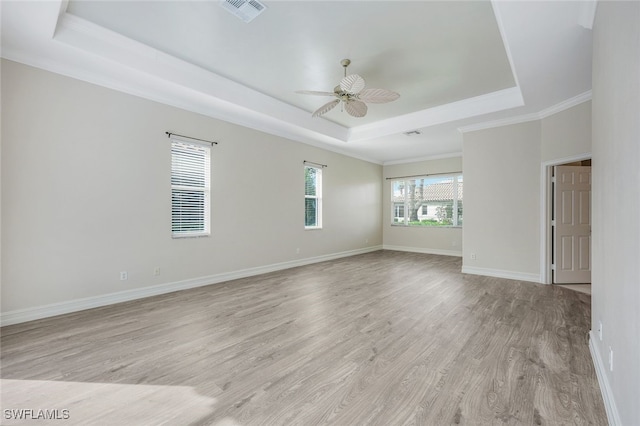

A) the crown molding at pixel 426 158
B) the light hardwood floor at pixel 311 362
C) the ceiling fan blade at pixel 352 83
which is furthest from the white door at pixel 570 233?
the ceiling fan blade at pixel 352 83

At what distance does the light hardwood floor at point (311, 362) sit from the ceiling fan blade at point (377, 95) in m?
2.65

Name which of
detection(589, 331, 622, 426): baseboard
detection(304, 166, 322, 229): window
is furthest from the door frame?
detection(304, 166, 322, 229): window

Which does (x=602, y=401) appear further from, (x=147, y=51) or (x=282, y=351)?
(x=147, y=51)

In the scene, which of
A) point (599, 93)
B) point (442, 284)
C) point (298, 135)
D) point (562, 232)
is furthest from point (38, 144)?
point (562, 232)

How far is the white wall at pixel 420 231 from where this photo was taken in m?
7.50

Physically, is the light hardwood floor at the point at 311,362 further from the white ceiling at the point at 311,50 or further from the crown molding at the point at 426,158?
the crown molding at the point at 426,158

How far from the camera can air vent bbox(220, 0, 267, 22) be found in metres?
2.49

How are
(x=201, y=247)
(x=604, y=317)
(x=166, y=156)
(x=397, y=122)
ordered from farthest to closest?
(x=397, y=122) < (x=201, y=247) < (x=166, y=156) < (x=604, y=317)

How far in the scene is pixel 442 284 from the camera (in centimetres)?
454

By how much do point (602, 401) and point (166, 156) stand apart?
5.05 metres

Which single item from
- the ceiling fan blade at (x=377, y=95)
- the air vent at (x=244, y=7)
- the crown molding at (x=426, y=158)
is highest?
the air vent at (x=244, y=7)

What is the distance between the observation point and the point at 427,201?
26.5ft

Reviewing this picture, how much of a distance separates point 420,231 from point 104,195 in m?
7.38

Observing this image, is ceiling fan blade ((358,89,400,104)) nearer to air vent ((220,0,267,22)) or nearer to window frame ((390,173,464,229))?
air vent ((220,0,267,22))
